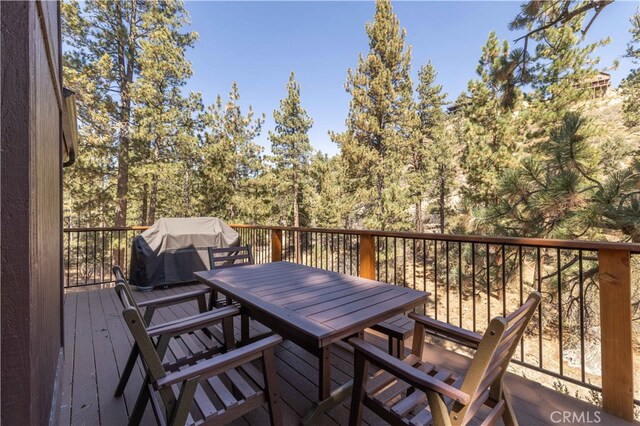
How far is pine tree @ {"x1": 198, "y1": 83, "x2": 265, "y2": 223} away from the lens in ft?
38.0

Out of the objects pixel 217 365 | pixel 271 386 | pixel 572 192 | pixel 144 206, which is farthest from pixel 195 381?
pixel 144 206

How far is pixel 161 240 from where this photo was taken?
4.32 m

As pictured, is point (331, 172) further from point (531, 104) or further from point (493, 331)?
point (493, 331)

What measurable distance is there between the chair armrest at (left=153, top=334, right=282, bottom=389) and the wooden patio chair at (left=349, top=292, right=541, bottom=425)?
0.43 m

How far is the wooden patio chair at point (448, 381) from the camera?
39.2 inches

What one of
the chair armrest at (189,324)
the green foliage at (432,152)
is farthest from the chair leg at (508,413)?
the green foliage at (432,152)

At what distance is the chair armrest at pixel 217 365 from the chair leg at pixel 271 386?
0.16 ft

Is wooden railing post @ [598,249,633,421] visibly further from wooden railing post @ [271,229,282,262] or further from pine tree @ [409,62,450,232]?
pine tree @ [409,62,450,232]

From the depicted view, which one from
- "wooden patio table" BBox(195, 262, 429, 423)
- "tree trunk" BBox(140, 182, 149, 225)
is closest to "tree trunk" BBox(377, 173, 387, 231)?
"wooden patio table" BBox(195, 262, 429, 423)

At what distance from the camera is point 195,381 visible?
3.68ft

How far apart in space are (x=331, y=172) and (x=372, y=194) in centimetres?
386

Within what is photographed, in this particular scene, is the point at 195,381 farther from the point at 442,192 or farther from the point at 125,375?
the point at 442,192

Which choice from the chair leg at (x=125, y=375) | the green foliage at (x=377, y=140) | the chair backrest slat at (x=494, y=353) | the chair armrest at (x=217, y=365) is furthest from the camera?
the green foliage at (x=377, y=140)

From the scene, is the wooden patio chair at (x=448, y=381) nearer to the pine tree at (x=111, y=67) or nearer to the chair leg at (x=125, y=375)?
the chair leg at (x=125, y=375)
